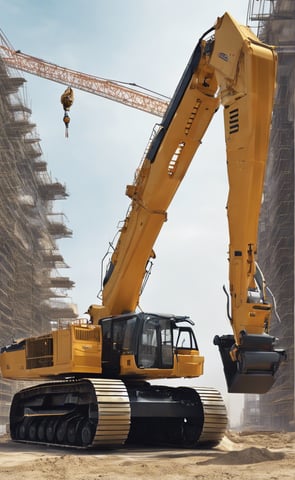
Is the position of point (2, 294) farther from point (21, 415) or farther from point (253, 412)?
point (253, 412)

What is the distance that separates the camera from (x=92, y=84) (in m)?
59.6

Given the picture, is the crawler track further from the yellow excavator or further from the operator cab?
the operator cab

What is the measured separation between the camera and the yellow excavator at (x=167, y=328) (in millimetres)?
13023

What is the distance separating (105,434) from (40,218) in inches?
1484

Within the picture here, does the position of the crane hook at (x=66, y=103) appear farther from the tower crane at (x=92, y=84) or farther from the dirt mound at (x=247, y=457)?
the tower crane at (x=92, y=84)

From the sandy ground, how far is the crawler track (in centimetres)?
71

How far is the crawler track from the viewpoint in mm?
15211

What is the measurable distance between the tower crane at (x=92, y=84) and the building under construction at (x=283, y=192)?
17.9 meters

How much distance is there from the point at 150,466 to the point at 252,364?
240 centimetres

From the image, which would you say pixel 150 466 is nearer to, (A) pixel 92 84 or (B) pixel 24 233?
(B) pixel 24 233

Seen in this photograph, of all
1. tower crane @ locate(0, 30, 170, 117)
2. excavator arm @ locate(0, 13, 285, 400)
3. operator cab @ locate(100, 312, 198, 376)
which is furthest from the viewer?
tower crane @ locate(0, 30, 170, 117)

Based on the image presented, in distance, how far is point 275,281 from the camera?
1635 inches

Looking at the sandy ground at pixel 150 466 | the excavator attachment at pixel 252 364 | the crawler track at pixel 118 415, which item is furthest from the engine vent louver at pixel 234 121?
the crawler track at pixel 118 415

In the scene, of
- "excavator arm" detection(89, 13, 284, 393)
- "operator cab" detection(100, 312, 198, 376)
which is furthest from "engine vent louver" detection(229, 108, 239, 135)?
"operator cab" detection(100, 312, 198, 376)
